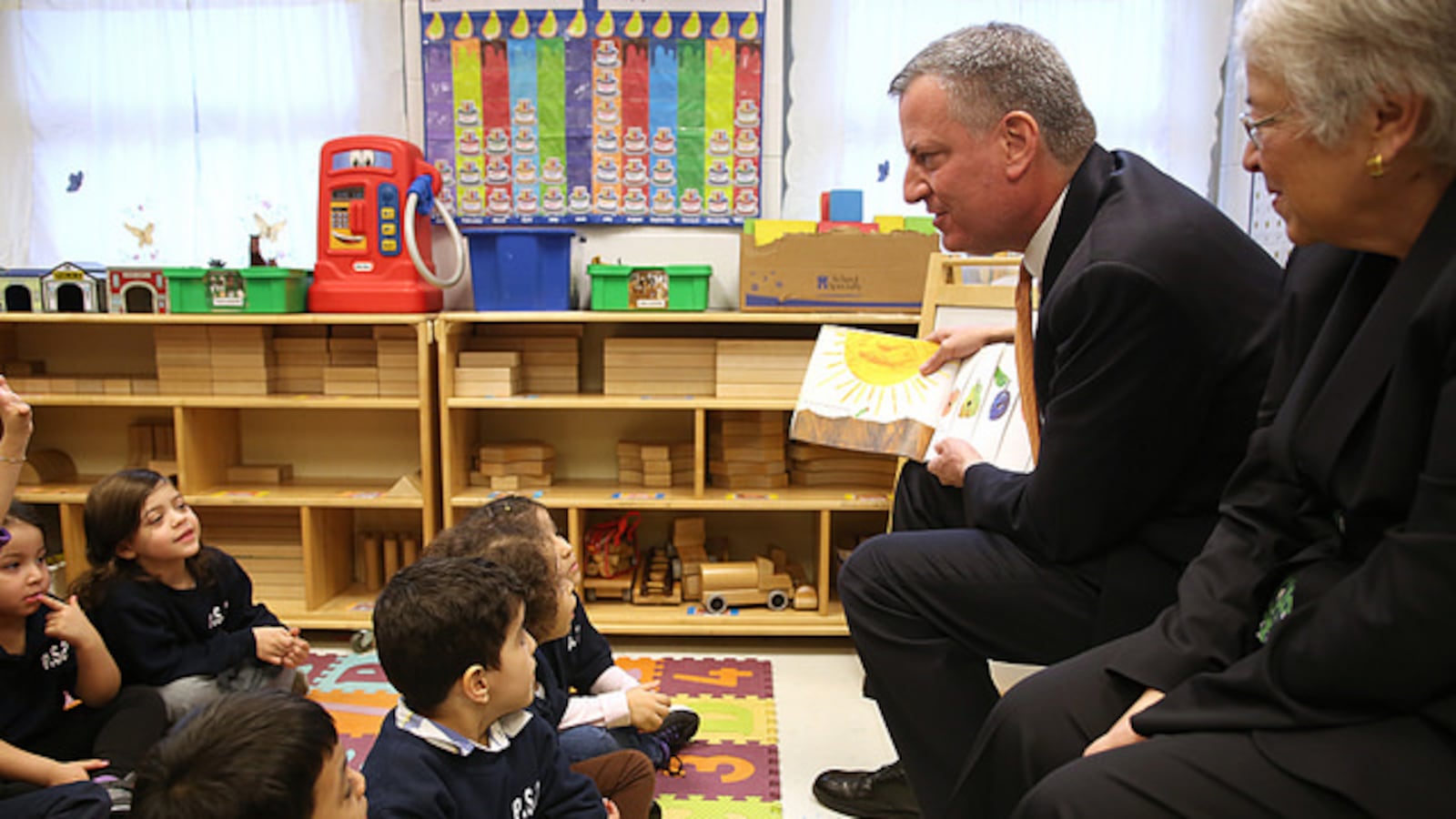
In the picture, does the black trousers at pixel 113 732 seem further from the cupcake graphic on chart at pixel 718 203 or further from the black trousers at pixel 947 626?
the cupcake graphic on chart at pixel 718 203

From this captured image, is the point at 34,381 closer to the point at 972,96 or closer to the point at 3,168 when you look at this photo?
the point at 3,168

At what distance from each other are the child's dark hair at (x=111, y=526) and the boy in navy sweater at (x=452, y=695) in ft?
3.45

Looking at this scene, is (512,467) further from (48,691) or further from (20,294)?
(20,294)

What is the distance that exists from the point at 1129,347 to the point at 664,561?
227 centimetres

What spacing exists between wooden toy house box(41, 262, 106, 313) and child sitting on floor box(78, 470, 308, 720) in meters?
1.26

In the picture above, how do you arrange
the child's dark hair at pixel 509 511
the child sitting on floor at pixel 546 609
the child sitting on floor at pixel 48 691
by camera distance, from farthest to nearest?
the child's dark hair at pixel 509 511
the child sitting on floor at pixel 546 609
the child sitting on floor at pixel 48 691

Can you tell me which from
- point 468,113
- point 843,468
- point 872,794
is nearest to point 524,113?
point 468,113

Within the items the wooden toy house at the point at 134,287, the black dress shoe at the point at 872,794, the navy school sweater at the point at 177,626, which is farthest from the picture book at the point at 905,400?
the wooden toy house at the point at 134,287

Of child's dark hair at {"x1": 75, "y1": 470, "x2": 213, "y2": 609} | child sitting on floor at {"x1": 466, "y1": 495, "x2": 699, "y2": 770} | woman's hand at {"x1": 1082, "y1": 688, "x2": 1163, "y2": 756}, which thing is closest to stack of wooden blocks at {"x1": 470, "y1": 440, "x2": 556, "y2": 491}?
child sitting on floor at {"x1": 466, "y1": 495, "x2": 699, "y2": 770}

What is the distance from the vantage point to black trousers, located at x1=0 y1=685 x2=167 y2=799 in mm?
1906

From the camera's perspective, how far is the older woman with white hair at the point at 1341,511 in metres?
0.88

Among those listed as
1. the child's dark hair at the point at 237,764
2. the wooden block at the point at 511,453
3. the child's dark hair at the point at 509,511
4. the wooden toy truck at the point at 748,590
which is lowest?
the wooden toy truck at the point at 748,590

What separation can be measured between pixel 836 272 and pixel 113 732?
7.40ft

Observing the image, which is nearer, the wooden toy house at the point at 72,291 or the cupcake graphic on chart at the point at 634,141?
the wooden toy house at the point at 72,291
